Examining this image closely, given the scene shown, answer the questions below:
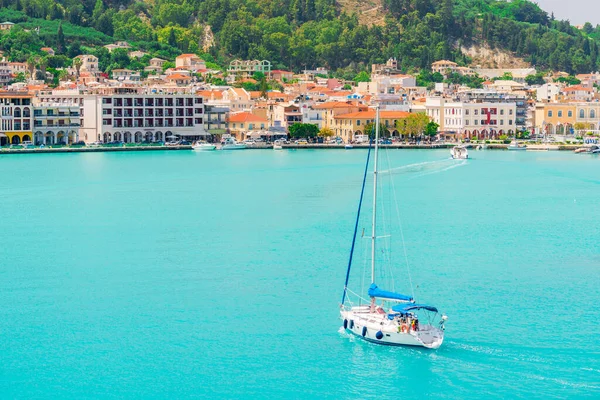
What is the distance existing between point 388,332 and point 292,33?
7048 centimetres

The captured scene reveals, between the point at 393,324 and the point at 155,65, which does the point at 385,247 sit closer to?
the point at 393,324

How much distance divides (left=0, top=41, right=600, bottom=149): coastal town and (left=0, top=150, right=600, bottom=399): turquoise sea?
61.7 feet

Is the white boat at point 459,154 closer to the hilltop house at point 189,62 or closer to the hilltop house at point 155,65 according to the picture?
the hilltop house at point 155,65

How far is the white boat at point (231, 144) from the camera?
161 feet

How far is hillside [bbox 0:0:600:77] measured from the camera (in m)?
76.0

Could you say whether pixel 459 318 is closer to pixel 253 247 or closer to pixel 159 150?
pixel 253 247

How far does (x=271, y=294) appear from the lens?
15461 mm

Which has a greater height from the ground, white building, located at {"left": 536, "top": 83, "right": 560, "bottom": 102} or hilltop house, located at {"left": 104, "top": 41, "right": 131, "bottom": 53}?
hilltop house, located at {"left": 104, "top": 41, "right": 131, "bottom": 53}

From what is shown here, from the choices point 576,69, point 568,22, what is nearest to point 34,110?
point 576,69

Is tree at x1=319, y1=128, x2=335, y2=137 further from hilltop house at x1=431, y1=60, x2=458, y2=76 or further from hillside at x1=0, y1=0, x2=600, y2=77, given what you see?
hilltop house at x1=431, y1=60, x2=458, y2=76

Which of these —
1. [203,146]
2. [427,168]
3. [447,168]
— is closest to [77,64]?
[203,146]

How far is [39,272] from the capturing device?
17.0 meters

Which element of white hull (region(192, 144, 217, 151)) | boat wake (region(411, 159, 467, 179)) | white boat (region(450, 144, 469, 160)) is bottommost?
boat wake (region(411, 159, 467, 179))

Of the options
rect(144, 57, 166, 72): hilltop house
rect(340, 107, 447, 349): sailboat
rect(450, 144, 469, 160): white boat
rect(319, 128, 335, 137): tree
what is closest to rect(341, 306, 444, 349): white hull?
rect(340, 107, 447, 349): sailboat
